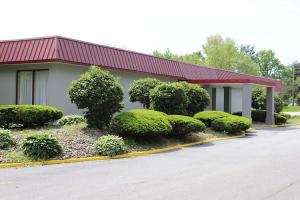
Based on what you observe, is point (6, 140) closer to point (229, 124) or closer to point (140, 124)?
point (140, 124)

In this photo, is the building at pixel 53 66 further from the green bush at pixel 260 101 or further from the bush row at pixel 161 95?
the green bush at pixel 260 101

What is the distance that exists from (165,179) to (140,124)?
595cm

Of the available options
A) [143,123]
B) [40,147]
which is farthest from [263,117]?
[40,147]

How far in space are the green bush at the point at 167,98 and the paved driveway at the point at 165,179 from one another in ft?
20.5

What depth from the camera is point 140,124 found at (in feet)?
51.0

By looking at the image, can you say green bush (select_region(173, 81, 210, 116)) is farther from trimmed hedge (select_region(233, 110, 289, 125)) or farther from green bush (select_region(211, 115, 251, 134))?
trimmed hedge (select_region(233, 110, 289, 125))

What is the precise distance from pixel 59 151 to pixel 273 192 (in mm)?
7110

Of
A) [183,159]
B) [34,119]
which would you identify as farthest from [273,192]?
[34,119]

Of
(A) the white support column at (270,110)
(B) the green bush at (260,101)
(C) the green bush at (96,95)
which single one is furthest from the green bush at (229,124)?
(B) the green bush at (260,101)

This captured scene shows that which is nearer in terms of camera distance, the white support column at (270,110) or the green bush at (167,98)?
the green bush at (167,98)

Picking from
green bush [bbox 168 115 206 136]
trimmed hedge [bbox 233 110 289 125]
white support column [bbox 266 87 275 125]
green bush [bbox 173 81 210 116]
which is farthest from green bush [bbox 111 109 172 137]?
trimmed hedge [bbox 233 110 289 125]

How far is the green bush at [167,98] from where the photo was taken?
20.2m

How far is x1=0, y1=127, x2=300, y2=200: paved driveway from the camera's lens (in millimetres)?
8078

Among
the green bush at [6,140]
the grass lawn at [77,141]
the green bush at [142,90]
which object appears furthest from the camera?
the green bush at [142,90]
